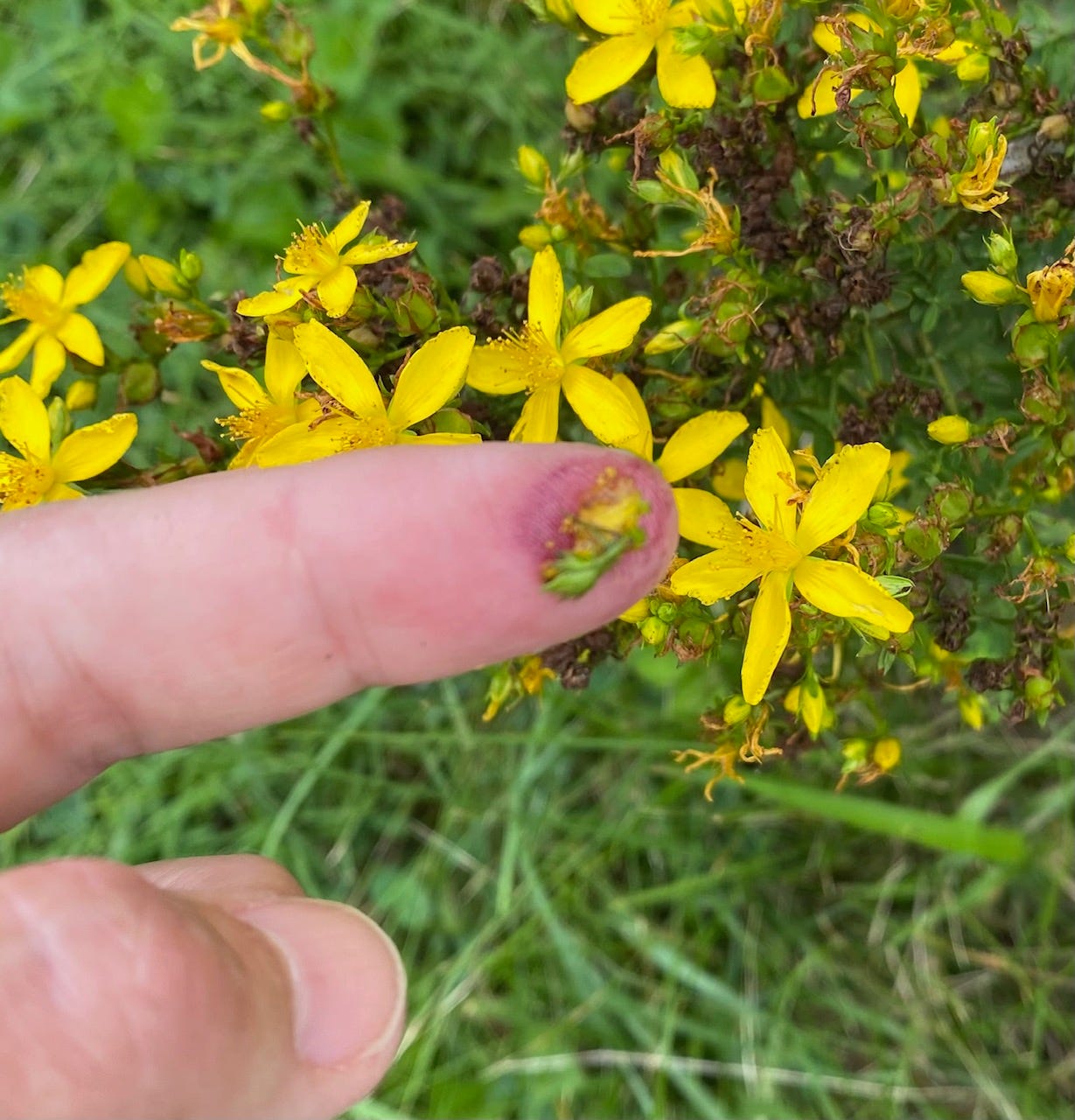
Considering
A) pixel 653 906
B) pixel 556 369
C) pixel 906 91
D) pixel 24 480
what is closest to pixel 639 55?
pixel 906 91

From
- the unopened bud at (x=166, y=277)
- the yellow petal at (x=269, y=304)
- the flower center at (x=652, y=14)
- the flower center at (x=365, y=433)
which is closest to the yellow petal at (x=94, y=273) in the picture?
the unopened bud at (x=166, y=277)

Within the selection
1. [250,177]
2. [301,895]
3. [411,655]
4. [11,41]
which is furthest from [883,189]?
[11,41]

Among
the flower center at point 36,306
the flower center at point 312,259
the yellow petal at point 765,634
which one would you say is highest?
the flower center at point 312,259

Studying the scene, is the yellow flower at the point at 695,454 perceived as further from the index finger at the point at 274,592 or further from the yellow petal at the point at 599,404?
the index finger at the point at 274,592

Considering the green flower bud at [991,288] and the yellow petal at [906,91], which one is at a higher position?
the yellow petal at [906,91]

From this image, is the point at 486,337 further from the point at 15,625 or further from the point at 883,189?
the point at 15,625

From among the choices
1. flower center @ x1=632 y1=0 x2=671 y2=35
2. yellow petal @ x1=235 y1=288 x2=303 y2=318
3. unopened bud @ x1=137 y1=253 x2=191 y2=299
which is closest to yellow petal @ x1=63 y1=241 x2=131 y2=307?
unopened bud @ x1=137 y1=253 x2=191 y2=299
